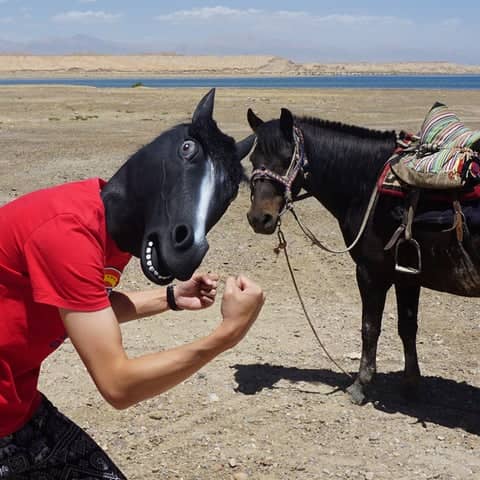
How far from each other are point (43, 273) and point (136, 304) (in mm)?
943

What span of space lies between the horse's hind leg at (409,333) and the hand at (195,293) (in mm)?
2930

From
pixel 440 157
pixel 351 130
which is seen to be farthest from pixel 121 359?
pixel 351 130

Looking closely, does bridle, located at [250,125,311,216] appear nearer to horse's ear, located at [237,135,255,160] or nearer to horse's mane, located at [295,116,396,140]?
horse's mane, located at [295,116,396,140]

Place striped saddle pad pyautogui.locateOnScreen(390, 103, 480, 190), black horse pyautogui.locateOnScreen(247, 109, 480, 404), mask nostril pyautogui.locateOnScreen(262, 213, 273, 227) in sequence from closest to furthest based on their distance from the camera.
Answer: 1. striped saddle pad pyautogui.locateOnScreen(390, 103, 480, 190)
2. black horse pyautogui.locateOnScreen(247, 109, 480, 404)
3. mask nostril pyautogui.locateOnScreen(262, 213, 273, 227)

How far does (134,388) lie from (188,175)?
2.11 ft

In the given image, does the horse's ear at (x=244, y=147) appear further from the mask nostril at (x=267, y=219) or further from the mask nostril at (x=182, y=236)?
the mask nostril at (x=267, y=219)

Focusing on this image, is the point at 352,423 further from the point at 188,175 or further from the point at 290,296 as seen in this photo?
the point at 188,175

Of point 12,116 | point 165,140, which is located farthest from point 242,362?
point 12,116

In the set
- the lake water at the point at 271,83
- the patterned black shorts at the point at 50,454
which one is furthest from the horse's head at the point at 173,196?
the lake water at the point at 271,83

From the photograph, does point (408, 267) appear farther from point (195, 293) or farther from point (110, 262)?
point (110, 262)

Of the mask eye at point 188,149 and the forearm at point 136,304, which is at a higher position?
the mask eye at point 188,149

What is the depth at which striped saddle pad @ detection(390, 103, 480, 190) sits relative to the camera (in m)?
4.70

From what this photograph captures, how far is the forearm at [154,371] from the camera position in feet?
6.64

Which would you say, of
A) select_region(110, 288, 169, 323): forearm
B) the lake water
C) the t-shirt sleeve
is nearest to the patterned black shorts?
select_region(110, 288, 169, 323): forearm
